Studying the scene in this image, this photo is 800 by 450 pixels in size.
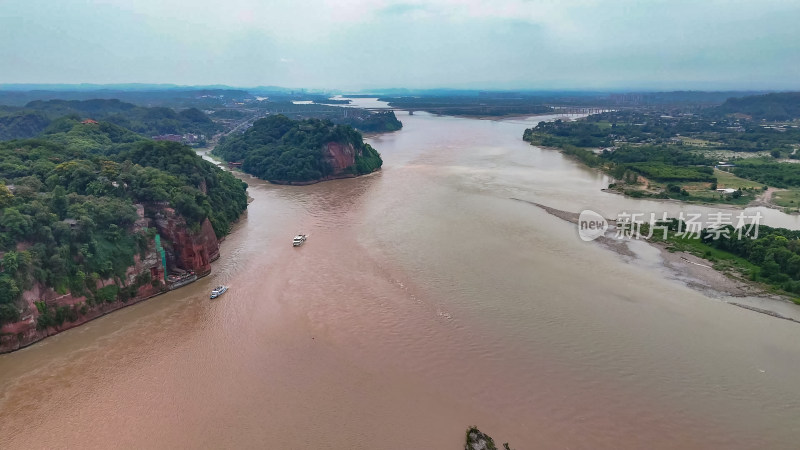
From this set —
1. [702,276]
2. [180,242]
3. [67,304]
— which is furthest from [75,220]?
[702,276]

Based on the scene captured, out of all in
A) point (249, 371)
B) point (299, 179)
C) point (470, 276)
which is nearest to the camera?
point (249, 371)

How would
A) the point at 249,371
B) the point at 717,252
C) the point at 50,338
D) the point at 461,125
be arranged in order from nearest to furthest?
the point at 249,371 → the point at 50,338 → the point at 717,252 → the point at 461,125

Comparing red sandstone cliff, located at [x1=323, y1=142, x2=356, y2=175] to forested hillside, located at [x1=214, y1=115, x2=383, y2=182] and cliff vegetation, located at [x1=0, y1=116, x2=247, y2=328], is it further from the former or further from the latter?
cliff vegetation, located at [x1=0, y1=116, x2=247, y2=328]

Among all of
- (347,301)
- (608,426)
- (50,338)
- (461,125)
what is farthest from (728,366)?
(461,125)

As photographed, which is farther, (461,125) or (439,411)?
(461,125)

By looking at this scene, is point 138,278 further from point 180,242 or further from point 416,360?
point 416,360

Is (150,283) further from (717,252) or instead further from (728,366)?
(717,252)

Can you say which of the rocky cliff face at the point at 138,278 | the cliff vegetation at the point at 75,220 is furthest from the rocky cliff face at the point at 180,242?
the cliff vegetation at the point at 75,220
